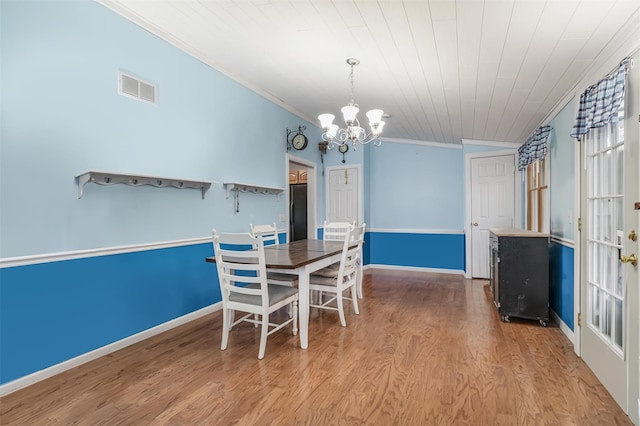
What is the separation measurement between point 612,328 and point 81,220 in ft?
11.8

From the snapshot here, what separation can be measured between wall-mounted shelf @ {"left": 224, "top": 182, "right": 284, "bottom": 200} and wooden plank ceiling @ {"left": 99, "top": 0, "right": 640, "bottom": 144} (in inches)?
48.1

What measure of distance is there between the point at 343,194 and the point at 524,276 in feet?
11.3

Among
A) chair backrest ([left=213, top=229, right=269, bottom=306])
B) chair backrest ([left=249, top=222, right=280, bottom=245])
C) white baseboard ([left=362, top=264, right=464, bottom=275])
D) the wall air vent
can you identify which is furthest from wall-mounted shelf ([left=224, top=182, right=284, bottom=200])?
white baseboard ([left=362, top=264, right=464, bottom=275])

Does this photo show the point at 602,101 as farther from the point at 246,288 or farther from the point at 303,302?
the point at 246,288

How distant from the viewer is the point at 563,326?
3.05 metres

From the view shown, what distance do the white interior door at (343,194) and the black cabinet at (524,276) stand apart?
117 inches

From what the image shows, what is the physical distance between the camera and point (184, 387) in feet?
7.03

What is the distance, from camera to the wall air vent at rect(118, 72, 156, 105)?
8.79 ft

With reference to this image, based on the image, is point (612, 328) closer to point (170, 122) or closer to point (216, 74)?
point (170, 122)

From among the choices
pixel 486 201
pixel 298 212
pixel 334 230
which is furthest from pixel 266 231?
pixel 486 201

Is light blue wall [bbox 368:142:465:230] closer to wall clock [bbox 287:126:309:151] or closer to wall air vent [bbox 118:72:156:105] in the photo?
wall clock [bbox 287:126:309:151]

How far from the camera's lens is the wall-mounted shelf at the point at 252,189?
12.4 feet

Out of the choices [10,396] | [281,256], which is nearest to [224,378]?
[281,256]

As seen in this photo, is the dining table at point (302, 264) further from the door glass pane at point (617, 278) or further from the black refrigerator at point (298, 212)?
the black refrigerator at point (298, 212)
